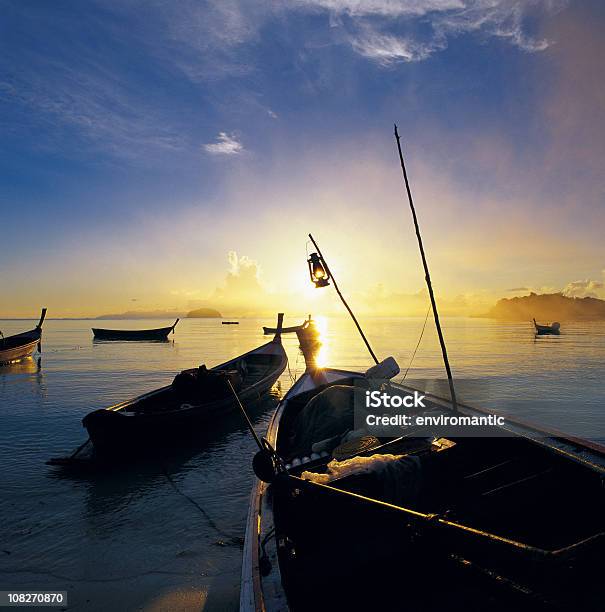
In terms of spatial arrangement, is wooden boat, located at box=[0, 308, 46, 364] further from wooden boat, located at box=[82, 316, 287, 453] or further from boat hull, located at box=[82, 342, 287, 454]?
boat hull, located at box=[82, 342, 287, 454]

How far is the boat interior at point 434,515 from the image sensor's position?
4.29 m

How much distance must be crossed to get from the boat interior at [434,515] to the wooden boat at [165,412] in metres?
4.21

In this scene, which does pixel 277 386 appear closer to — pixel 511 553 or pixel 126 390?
pixel 126 390

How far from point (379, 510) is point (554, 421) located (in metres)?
15.6

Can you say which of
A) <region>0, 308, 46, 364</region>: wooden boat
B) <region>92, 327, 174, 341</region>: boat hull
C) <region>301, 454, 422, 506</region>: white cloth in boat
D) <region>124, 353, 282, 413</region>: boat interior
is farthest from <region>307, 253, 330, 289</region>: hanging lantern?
<region>92, 327, 174, 341</region>: boat hull

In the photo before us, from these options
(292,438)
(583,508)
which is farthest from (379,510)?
(292,438)

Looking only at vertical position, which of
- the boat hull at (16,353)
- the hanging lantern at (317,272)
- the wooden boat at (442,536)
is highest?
the hanging lantern at (317,272)

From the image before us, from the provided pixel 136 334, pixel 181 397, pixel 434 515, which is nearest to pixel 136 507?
pixel 181 397

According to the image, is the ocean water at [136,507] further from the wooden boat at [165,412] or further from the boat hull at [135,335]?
the boat hull at [135,335]

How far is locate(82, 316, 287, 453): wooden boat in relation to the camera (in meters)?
11.4

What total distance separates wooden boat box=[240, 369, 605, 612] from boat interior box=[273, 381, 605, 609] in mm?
14

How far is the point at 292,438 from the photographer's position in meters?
9.99

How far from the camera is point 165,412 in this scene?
1253cm

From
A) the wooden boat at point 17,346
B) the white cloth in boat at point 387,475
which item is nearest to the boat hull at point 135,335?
the wooden boat at point 17,346
